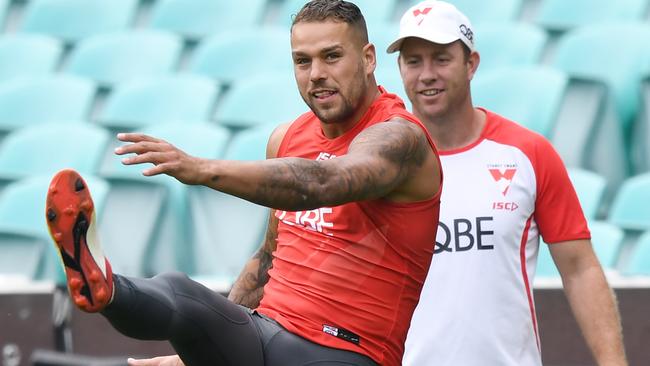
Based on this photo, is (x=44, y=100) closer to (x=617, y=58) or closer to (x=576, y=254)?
(x=617, y=58)

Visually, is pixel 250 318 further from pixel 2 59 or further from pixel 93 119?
pixel 2 59

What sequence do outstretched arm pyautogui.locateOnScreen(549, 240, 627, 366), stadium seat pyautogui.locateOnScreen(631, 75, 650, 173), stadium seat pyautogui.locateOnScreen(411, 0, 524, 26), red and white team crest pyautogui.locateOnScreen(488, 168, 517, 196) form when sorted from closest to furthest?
outstretched arm pyautogui.locateOnScreen(549, 240, 627, 366)
red and white team crest pyautogui.locateOnScreen(488, 168, 517, 196)
stadium seat pyautogui.locateOnScreen(631, 75, 650, 173)
stadium seat pyautogui.locateOnScreen(411, 0, 524, 26)

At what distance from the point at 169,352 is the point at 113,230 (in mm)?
1412

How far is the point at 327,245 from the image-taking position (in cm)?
366

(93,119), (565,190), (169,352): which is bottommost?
(169,352)

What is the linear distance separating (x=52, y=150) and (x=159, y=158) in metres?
5.34

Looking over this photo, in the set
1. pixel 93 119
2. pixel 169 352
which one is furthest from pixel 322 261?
pixel 93 119

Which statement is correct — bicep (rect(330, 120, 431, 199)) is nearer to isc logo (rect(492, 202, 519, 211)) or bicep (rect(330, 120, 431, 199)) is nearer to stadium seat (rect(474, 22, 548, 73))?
isc logo (rect(492, 202, 519, 211))

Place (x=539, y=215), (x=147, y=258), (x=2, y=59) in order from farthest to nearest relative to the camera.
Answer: (x=2, y=59) < (x=147, y=258) < (x=539, y=215)

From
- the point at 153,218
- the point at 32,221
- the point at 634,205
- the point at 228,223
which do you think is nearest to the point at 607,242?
the point at 634,205

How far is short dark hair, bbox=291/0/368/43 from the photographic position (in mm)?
3615

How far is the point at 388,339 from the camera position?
3652 millimetres

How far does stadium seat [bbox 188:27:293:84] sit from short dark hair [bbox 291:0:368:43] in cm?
524

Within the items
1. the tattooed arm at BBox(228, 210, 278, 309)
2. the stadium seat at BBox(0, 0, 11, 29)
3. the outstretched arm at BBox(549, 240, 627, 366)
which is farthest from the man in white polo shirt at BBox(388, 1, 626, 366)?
the stadium seat at BBox(0, 0, 11, 29)
